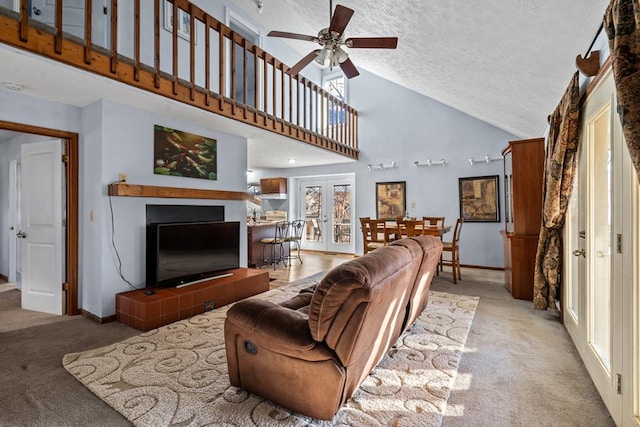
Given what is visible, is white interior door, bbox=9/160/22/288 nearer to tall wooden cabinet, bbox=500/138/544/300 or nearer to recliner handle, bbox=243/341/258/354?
recliner handle, bbox=243/341/258/354

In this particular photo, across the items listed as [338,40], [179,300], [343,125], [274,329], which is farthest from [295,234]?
[274,329]

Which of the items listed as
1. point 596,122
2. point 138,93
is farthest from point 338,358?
point 138,93

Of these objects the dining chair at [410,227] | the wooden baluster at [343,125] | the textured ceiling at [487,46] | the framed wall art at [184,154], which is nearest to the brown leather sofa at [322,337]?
the textured ceiling at [487,46]

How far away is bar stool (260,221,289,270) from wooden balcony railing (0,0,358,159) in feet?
6.35

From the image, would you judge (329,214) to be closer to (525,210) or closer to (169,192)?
(525,210)

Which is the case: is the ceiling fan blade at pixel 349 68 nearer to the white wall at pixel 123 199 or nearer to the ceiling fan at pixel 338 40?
the ceiling fan at pixel 338 40

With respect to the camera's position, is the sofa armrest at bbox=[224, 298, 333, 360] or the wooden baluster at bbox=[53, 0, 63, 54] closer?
the sofa armrest at bbox=[224, 298, 333, 360]

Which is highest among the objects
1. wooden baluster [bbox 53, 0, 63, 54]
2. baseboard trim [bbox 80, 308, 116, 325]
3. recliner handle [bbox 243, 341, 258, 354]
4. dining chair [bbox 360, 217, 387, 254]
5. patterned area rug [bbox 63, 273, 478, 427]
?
wooden baluster [bbox 53, 0, 63, 54]

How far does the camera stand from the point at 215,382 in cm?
205

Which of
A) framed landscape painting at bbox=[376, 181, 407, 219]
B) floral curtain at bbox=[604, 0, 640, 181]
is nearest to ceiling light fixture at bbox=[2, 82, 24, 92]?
floral curtain at bbox=[604, 0, 640, 181]

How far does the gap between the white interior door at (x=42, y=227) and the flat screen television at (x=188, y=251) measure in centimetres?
99

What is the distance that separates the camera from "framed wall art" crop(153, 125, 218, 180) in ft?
12.1

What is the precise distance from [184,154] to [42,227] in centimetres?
177

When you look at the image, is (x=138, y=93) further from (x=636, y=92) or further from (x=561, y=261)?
(x=561, y=261)
